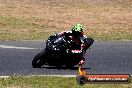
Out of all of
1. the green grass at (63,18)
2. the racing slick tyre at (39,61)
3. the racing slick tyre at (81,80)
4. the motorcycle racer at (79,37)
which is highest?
the motorcycle racer at (79,37)

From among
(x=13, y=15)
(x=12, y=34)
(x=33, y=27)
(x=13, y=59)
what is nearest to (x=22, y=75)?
(x=13, y=59)

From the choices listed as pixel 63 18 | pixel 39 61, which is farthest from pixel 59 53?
pixel 63 18

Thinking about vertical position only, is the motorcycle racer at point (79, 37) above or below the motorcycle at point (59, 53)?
above

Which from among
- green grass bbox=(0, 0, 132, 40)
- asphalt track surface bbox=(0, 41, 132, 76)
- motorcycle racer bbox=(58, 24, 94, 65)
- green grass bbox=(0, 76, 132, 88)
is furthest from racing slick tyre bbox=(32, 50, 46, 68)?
green grass bbox=(0, 0, 132, 40)

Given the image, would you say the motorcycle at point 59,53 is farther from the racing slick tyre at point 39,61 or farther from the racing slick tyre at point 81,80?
the racing slick tyre at point 81,80

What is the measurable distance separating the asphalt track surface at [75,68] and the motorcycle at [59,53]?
230 mm

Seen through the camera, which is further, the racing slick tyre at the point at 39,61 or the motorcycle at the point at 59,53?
the racing slick tyre at the point at 39,61

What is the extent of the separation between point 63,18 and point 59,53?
14080mm

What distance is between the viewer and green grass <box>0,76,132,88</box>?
45.2 feet

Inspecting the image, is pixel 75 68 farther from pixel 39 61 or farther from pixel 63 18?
pixel 63 18

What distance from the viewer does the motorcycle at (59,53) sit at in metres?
17.2

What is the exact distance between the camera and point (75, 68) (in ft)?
57.8

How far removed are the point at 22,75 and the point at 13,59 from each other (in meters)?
3.16

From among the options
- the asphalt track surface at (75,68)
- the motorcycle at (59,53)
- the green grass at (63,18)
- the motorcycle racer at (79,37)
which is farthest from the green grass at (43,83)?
the green grass at (63,18)
